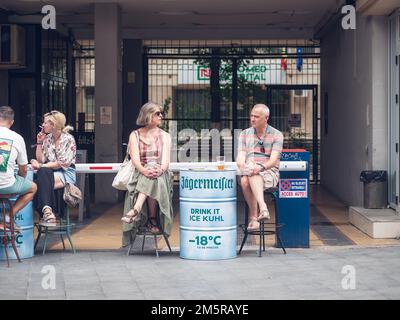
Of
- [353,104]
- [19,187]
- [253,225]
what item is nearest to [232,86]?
[353,104]

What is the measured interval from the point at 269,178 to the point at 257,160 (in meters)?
0.23

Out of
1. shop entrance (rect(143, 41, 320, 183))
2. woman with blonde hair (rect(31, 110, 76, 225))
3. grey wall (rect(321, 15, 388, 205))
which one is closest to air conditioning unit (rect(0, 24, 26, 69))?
shop entrance (rect(143, 41, 320, 183))

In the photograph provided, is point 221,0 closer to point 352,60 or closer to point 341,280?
point 352,60

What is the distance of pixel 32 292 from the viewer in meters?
7.45

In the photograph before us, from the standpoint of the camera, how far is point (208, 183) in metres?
9.13

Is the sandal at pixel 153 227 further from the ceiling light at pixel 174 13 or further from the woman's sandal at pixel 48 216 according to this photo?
the ceiling light at pixel 174 13

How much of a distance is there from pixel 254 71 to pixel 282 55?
0.95 m

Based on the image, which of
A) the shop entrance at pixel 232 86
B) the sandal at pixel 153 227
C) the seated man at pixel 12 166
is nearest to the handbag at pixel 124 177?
the sandal at pixel 153 227

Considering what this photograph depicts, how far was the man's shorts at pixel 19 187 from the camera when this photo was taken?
906cm

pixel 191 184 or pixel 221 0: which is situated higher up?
pixel 221 0

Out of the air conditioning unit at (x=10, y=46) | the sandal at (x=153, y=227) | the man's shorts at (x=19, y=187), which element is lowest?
the sandal at (x=153, y=227)
